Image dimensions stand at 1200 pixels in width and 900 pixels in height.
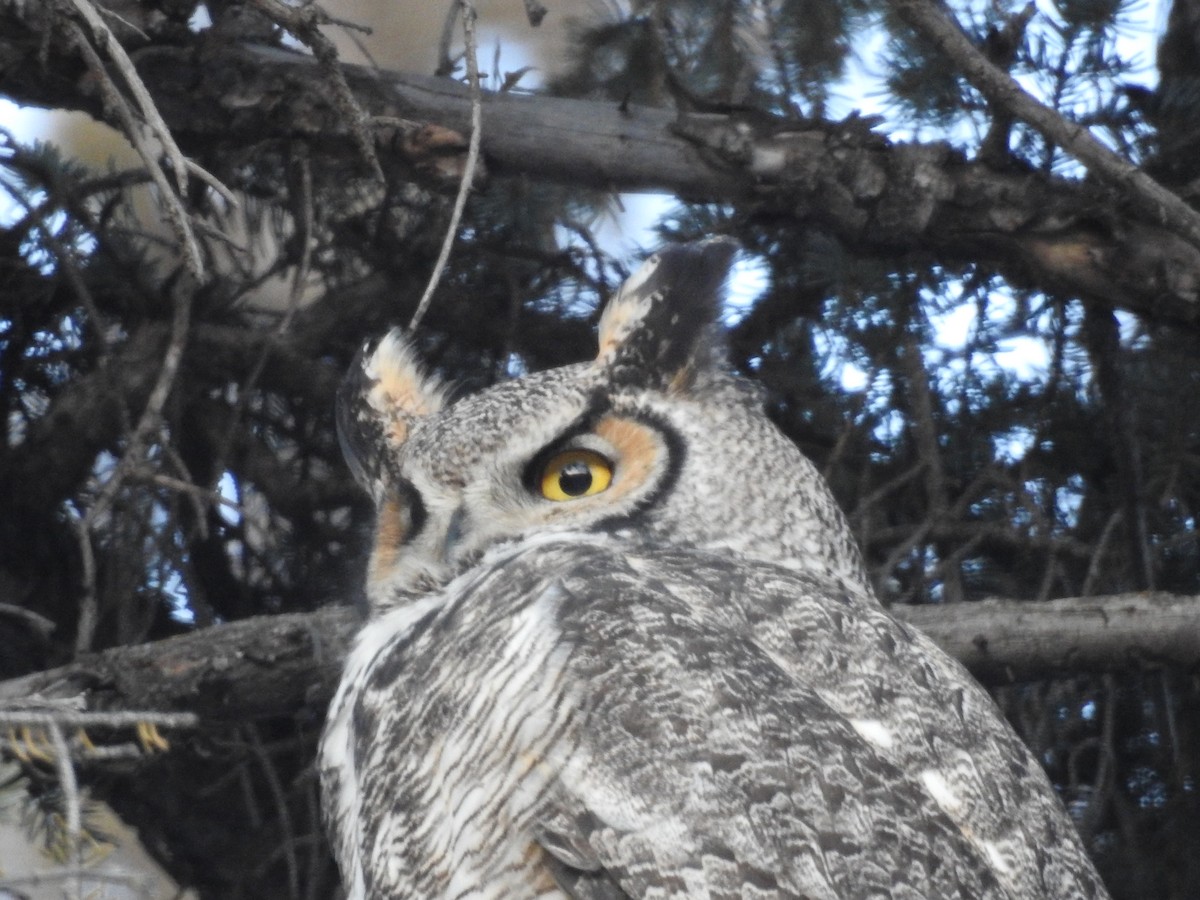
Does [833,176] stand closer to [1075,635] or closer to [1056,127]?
[1056,127]

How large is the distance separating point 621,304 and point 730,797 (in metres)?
0.82

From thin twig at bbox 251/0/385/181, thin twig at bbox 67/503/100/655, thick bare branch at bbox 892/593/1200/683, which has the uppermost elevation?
thin twig at bbox 251/0/385/181

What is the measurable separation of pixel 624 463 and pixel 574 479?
0.22 ft

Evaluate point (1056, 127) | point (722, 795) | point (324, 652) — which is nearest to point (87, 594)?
point (324, 652)

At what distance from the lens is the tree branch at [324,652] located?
6.41 ft

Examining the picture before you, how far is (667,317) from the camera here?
204cm

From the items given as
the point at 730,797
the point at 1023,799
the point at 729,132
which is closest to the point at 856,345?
the point at 729,132

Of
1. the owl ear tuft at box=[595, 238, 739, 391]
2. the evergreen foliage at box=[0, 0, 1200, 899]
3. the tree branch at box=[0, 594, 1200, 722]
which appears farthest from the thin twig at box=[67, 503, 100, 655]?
the owl ear tuft at box=[595, 238, 739, 391]

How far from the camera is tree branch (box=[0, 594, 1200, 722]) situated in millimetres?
1954

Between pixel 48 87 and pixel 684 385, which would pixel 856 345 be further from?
pixel 48 87

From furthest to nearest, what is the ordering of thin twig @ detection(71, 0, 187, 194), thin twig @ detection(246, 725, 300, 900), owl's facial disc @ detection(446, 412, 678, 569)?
1. thin twig @ detection(246, 725, 300, 900)
2. owl's facial disc @ detection(446, 412, 678, 569)
3. thin twig @ detection(71, 0, 187, 194)

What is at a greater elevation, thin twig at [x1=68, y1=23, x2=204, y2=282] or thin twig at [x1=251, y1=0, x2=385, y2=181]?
thin twig at [x1=251, y1=0, x2=385, y2=181]

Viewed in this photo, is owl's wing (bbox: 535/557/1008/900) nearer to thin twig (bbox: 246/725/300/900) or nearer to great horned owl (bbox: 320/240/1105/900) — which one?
great horned owl (bbox: 320/240/1105/900)

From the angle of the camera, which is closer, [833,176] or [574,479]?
[574,479]
